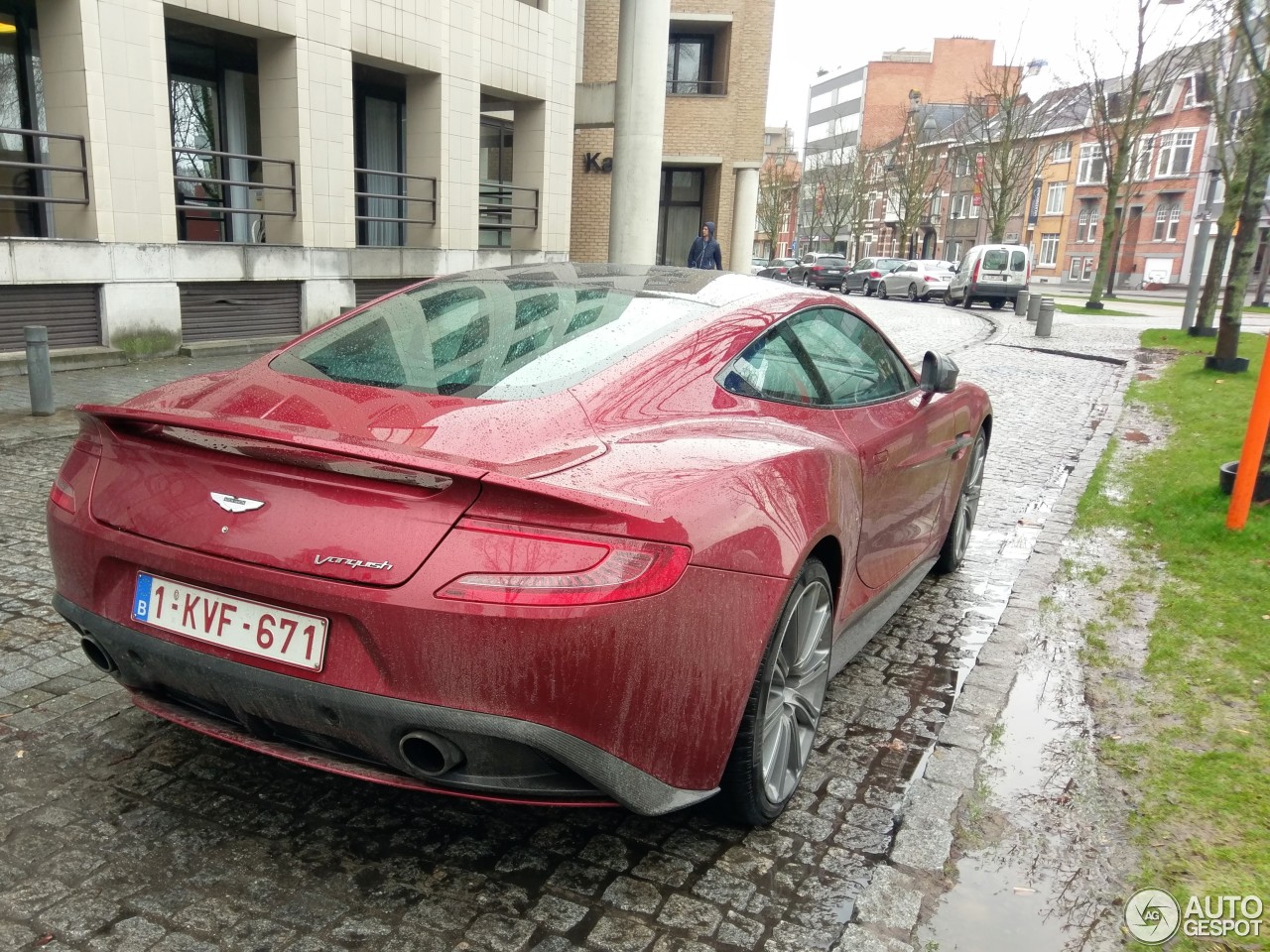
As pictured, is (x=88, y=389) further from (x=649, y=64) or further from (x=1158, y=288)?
(x=1158, y=288)

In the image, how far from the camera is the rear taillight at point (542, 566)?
220 centimetres

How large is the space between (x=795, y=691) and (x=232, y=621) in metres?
1.55

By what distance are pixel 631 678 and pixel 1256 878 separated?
1.86 metres

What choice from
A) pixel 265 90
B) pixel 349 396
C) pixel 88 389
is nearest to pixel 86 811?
pixel 349 396

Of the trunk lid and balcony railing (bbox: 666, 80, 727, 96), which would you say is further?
balcony railing (bbox: 666, 80, 727, 96)

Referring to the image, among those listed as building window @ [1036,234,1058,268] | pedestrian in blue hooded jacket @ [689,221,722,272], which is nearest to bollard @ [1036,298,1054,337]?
pedestrian in blue hooded jacket @ [689,221,722,272]

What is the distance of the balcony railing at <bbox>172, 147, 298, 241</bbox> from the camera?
14.8m

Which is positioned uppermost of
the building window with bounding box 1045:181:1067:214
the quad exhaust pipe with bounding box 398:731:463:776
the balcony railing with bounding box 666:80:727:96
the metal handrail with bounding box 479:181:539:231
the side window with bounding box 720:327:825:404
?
the balcony railing with bounding box 666:80:727:96

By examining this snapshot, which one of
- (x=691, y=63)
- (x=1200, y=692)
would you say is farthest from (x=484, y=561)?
(x=691, y=63)

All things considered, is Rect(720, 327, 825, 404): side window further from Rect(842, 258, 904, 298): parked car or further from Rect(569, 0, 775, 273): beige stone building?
Rect(842, 258, 904, 298): parked car

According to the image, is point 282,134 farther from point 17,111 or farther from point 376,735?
point 376,735

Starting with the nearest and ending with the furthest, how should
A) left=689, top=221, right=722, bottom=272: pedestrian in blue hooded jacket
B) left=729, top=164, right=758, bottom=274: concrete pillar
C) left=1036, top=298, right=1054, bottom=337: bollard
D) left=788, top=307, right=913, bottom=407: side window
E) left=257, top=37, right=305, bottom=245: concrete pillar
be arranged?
left=788, top=307, right=913, bottom=407: side window, left=257, top=37, right=305, bottom=245: concrete pillar, left=689, top=221, right=722, bottom=272: pedestrian in blue hooded jacket, left=1036, top=298, right=1054, bottom=337: bollard, left=729, top=164, right=758, bottom=274: concrete pillar

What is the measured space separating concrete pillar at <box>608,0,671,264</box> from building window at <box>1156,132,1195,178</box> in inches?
2099

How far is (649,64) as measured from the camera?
54.8 feet
